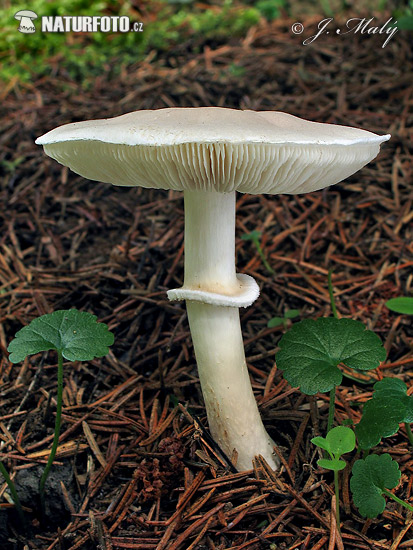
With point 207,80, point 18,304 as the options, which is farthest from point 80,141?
point 207,80

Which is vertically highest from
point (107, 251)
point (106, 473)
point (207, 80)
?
point (207, 80)

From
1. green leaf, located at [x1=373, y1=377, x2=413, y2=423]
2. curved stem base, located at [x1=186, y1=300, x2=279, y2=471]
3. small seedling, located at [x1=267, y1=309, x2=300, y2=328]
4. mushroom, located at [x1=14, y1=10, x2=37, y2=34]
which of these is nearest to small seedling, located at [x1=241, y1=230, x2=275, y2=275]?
small seedling, located at [x1=267, y1=309, x2=300, y2=328]

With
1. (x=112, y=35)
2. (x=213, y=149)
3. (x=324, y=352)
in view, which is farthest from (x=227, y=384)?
(x=112, y=35)

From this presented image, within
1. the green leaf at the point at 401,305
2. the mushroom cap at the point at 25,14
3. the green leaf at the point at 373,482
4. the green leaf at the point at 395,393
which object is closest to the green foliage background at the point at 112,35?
the mushroom cap at the point at 25,14

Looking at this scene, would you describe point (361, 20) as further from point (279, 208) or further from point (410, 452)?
point (410, 452)

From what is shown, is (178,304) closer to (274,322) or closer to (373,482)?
(274,322)

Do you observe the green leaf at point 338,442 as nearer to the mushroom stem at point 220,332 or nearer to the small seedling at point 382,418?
the small seedling at point 382,418
